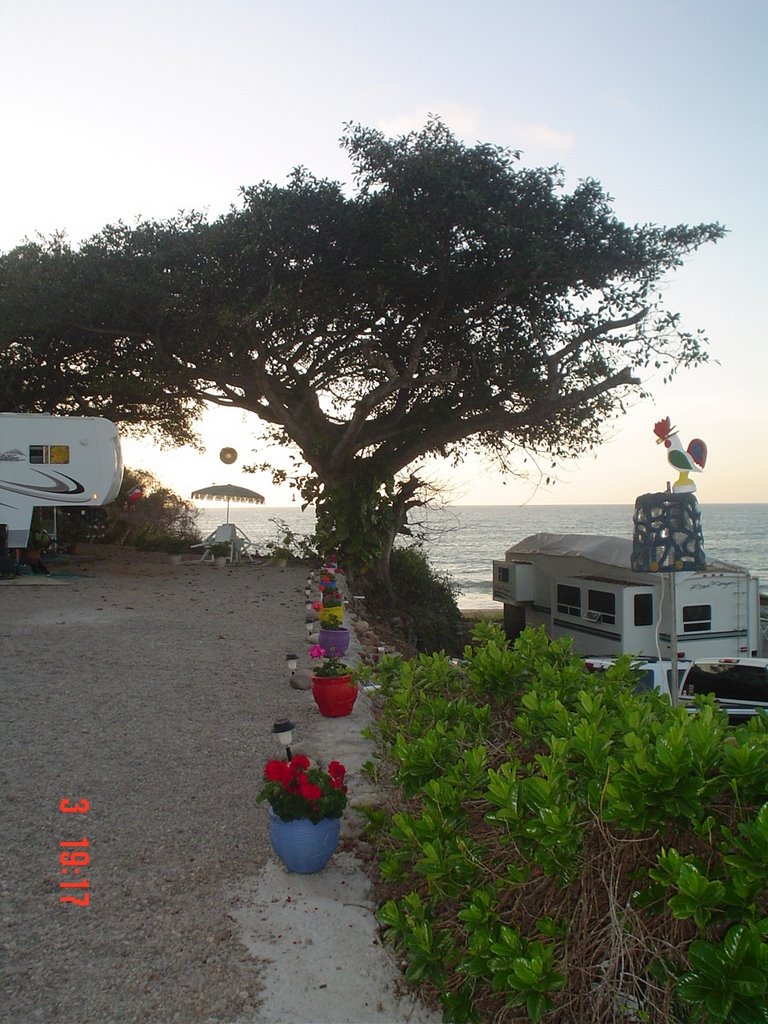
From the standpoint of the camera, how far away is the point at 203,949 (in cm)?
276

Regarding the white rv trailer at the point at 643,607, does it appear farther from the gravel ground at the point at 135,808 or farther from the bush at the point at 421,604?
the gravel ground at the point at 135,808

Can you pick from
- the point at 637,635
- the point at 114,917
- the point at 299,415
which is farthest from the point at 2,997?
the point at 299,415

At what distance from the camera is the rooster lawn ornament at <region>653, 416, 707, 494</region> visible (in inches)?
221

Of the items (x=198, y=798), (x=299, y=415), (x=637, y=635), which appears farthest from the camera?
(x=299, y=415)

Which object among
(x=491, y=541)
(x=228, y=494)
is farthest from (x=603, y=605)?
(x=491, y=541)

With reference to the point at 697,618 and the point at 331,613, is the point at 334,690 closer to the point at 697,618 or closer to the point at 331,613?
the point at 331,613

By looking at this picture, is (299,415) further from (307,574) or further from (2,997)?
(2,997)

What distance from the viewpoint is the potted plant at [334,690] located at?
18.8 feet

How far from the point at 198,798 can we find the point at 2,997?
5.54 feet

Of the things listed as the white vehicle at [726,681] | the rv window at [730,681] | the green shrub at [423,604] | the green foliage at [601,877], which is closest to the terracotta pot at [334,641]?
the white vehicle at [726,681]

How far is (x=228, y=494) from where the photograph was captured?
19.5 metres

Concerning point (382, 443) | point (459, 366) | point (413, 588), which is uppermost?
point (459, 366)

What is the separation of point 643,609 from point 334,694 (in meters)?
Result: 8.70
